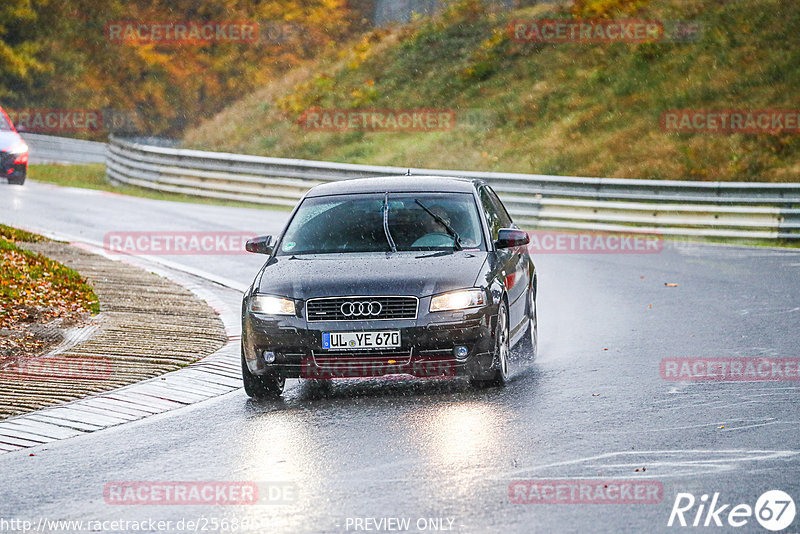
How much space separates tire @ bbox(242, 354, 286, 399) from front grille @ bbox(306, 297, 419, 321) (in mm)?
663

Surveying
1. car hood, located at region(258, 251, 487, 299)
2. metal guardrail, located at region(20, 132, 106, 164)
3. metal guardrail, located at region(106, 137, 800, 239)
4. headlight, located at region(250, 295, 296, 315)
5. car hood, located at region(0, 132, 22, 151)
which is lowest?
metal guardrail, located at region(20, 132, 106, 164)

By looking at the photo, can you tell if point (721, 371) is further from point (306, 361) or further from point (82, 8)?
point (82, 8)

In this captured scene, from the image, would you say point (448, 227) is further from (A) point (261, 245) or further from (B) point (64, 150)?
(B) point (64, 150)

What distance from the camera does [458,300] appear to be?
31.3 ft

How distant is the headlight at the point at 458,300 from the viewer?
9.50 metres

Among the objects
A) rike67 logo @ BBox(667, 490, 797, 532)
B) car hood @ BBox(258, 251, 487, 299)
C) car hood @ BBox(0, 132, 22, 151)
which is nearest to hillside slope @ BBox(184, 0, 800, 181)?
car hood @ BBox(0, 132, 22, 151)

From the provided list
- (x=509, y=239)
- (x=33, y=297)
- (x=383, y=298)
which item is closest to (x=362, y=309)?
(x=383, y=298)

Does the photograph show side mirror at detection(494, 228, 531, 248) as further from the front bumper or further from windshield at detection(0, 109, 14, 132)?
windshield at detection(0, 109, 14, 132)

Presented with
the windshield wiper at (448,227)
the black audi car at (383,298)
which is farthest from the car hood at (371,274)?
the windshield wiper at (448,227)

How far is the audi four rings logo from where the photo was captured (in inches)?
371

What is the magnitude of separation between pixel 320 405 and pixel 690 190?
49.1 ft

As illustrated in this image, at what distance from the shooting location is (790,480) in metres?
6.88

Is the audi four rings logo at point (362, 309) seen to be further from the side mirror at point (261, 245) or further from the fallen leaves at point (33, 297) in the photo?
the fallen leaves at point (33, 297)

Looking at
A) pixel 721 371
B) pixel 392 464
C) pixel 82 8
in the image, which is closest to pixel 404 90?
pixel 82 8
